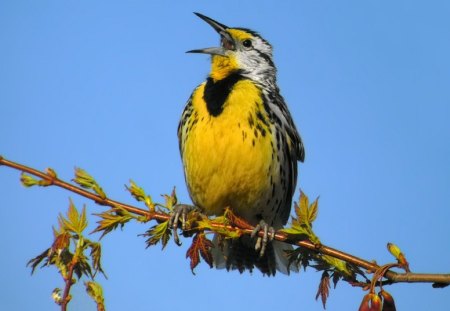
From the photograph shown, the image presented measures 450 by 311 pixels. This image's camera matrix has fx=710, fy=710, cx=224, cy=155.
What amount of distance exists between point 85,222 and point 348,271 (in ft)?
2.73

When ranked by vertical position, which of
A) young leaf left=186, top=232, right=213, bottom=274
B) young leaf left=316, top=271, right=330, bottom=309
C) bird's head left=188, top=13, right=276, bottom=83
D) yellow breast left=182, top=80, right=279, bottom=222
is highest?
bird's head left=188, top=13, right=276, bottom=83

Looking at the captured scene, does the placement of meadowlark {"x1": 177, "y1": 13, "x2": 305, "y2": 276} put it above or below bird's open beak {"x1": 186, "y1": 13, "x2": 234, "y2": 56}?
below

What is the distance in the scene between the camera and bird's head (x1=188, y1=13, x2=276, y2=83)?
4.79 m

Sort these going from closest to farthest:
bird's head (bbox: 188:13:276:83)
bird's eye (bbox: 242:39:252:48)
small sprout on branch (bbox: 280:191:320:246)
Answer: small sprout on branch (bbox: 280:191:320:246)
bird's head (bbox: 188:13:276:83)
bird's eye (bbox: 242:39:252:48)

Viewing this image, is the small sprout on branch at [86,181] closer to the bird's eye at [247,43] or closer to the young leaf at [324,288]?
the young leaf at [324,288]

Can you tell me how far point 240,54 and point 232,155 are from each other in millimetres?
1073

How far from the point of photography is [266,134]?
4309mm

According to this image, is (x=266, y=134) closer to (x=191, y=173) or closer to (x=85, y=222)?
(x=191, y=173)

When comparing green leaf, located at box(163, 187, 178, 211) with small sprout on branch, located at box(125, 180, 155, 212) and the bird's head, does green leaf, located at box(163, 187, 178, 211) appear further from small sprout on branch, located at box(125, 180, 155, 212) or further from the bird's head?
the bird's head

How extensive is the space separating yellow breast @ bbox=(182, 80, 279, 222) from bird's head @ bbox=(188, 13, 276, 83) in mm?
371

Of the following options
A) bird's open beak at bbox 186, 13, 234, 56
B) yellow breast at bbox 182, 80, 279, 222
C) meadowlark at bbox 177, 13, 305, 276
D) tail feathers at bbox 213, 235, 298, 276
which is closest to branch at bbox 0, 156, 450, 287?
meadowlark at bbox 177, 13, 305, 276

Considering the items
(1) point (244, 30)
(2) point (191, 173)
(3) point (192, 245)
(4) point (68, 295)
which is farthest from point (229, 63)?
(4) point (68, 295)

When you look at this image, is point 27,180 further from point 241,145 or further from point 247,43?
point 247,43

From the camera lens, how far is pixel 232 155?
4.13 metres
